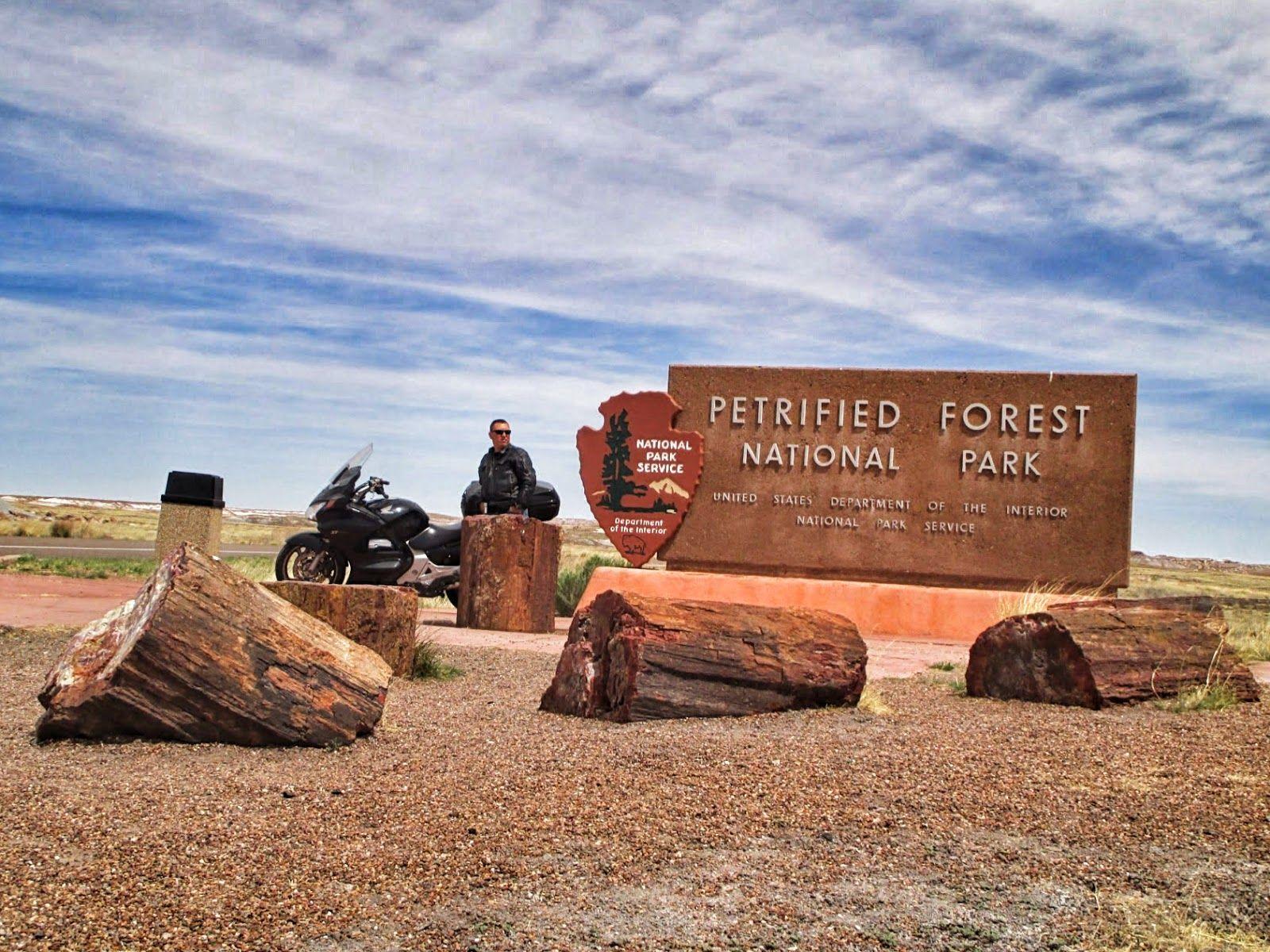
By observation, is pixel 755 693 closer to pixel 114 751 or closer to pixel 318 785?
pixel 318 785

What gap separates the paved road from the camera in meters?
20.5

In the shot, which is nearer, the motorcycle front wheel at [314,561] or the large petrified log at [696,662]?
the large petrified log at [696,662]

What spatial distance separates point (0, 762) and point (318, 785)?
4.58 feet

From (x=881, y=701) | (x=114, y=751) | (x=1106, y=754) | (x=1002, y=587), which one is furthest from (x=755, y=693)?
(x=1002, y=587)

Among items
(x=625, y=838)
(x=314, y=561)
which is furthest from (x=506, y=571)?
(x=625, y=838)

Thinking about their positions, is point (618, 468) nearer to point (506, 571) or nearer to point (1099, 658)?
point (506, 571)

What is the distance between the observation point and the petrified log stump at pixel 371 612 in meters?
7.59

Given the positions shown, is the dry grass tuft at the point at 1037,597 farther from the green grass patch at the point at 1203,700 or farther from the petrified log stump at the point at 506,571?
the petrified log stump at the point at 506,571

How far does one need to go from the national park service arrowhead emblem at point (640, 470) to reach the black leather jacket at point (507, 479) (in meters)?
1.75

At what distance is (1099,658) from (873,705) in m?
1.40

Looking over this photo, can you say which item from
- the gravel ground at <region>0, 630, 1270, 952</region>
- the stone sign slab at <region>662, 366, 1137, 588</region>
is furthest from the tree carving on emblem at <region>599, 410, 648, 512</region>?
the gravel ground at <region>0, 630, 1270, 952</region>

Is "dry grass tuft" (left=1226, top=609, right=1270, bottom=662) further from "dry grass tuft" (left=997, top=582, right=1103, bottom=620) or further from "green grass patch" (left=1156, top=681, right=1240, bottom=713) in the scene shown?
"dry grass tuft" (left=997, top=582, right=1103, bottom=620)

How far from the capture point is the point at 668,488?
45.0ft

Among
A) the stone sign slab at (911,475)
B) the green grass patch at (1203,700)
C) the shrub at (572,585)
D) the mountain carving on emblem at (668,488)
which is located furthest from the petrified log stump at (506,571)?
the green grass patch at (1203,700)
